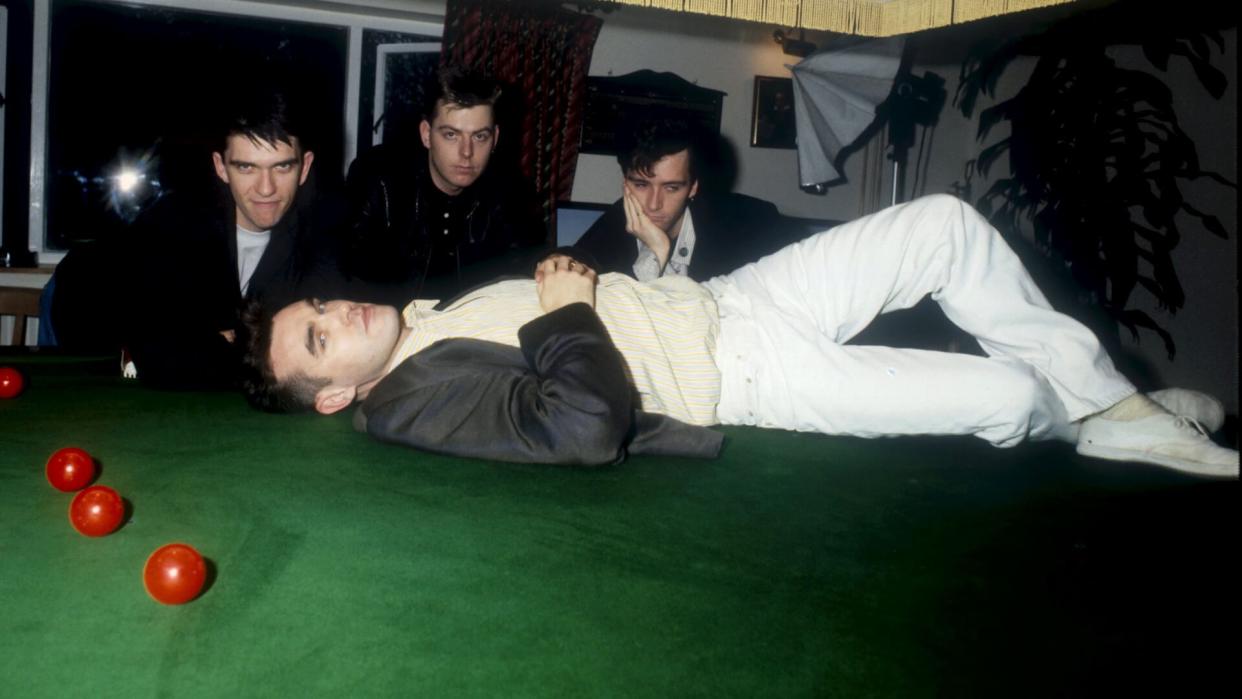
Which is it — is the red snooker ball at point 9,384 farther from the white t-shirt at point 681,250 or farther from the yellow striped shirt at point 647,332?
the white t-shirt at point 681,250

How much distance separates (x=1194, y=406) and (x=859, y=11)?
1.29 meters

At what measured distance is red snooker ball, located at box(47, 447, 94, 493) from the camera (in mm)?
1403

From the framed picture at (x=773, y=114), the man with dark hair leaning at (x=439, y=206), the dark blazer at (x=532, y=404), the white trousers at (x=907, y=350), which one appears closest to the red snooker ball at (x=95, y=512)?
the dark blazer at (x=532, y=404)

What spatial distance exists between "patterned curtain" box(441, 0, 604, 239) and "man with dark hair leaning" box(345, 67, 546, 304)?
134 centimetres

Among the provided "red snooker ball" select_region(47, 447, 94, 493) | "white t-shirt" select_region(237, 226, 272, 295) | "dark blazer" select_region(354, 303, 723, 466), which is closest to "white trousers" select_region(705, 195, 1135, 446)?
"dark blazer" select_region(354, 303, 723, 466)

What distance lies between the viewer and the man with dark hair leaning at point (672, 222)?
3.17 metres

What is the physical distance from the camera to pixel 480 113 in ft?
9.91

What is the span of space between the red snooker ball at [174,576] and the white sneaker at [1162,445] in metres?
1.79

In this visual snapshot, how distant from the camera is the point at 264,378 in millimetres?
1991

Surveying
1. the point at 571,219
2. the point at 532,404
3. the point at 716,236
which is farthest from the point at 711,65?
the point at 532,404

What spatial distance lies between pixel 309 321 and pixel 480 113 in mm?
1360

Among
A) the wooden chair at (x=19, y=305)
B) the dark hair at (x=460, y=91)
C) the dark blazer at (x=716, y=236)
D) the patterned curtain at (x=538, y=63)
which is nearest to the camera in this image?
the dark hair at (x=460, y=91)

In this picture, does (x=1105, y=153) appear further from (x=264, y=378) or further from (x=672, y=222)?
(x=264, y=378)

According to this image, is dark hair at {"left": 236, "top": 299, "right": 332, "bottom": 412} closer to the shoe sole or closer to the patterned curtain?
the shoe sole
